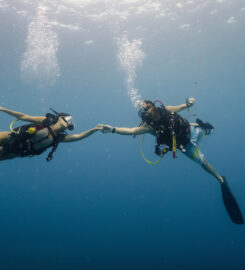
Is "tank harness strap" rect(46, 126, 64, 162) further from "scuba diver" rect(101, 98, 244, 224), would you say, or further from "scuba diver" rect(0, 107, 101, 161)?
"scuba diver" rect(101, 98, 244, 224)

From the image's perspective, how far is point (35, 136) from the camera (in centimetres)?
542

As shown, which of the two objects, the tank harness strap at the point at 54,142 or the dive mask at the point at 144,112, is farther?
the dive mask at the point at 144,112

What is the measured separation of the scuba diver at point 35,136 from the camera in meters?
5.33

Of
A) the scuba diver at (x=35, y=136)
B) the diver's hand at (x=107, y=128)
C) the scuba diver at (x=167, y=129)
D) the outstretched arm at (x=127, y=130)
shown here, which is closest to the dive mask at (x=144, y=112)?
the scuba diver at (x=167, y=129)

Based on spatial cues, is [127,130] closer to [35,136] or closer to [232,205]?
[35,136]

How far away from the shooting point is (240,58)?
123 ft

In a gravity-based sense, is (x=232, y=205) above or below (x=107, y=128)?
below

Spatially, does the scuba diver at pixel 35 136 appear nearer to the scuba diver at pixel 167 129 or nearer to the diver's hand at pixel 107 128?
the diver's hand at pixel 107 128

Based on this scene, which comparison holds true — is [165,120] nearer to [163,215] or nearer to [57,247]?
[57,247]

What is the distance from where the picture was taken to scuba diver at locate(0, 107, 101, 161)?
533 cm

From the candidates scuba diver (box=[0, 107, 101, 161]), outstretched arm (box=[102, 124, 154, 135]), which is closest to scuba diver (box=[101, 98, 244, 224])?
outstretched arm (box=[102, 124, 154, 135])

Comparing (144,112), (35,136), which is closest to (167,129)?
(144,112)

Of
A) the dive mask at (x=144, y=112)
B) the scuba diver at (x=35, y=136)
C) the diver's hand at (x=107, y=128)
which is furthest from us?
the dive mask at (x=144, y=112)

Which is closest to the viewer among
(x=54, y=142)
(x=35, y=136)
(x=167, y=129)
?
(x=35, y=136)
